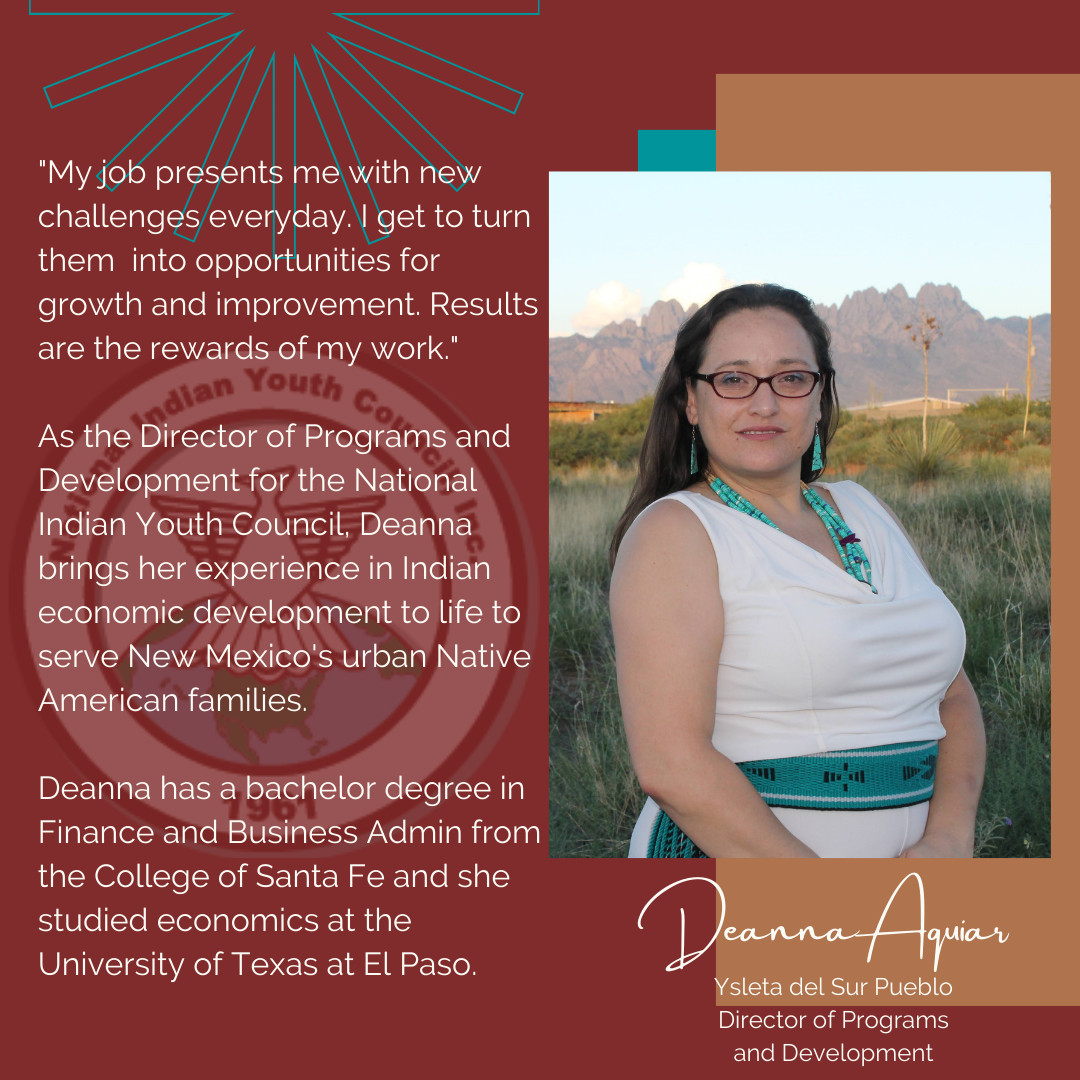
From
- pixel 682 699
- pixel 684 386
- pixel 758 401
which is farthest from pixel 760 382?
pixel 682 699

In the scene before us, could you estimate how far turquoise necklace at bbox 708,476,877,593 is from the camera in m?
2.11

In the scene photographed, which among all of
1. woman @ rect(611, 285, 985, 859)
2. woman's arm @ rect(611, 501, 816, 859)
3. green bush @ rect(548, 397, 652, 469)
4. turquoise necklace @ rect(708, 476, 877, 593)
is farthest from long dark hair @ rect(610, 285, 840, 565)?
green bush @ rect(548, 397, 652, 469)

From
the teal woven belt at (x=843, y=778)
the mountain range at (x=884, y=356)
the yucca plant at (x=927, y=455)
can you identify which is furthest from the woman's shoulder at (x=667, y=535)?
the mountain range at (x=884, y=356)

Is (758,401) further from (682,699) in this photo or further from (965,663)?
(965,663)

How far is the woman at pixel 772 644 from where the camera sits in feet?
5.87

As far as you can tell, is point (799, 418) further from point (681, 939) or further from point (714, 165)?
point (681, 939)

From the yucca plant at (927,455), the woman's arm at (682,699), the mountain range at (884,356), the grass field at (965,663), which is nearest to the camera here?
the woman's arm at (682,699)

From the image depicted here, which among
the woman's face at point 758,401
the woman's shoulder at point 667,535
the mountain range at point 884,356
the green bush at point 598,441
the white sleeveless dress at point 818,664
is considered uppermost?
the mountain range at point 884,356

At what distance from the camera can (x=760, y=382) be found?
80.8 inches

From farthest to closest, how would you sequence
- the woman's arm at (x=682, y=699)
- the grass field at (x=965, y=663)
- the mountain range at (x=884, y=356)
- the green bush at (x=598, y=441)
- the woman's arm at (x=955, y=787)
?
the mountain range at (x=884, y=356) → the green bush at (x=598, y=441) → the grass field at (x=965, y=663) → the woman's arm at (x=955, y=787) → the woman's arm at (x=682, y=699)

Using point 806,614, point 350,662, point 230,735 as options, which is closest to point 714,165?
point 806,614

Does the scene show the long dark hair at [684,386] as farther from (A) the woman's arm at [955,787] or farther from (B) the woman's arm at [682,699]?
(A) the woman's arm at [955,787]

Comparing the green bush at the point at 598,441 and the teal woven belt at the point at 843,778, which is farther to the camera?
the green bush at the point at 598,441

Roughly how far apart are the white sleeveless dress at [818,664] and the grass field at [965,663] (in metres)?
1.51
